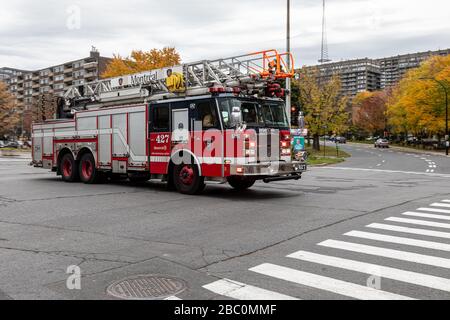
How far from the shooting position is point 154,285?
16.8ft

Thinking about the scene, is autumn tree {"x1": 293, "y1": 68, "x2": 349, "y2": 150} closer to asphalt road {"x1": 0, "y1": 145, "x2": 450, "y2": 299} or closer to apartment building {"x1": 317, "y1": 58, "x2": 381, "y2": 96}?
asphalt road {"x1": 0, "y1": 145, "x2": 450, "y2": 299}

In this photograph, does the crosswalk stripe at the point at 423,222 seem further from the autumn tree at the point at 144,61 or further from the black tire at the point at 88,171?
the autumn tree at the point at 144,61

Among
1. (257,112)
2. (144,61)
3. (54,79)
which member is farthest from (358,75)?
(257,112)

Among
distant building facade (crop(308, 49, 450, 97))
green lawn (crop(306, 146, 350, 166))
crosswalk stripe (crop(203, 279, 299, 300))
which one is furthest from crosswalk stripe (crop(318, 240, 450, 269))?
distant building facade (crop(308, 49, 450, 97))

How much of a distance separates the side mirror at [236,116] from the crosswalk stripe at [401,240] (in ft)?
15.6

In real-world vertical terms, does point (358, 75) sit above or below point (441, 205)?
above

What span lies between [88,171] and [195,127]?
236 inches

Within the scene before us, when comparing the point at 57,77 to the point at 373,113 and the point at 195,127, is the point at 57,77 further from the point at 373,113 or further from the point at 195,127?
the point at 195,127

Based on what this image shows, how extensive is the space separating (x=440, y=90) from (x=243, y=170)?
4812 centimetres

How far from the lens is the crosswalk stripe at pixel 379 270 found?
518 cm

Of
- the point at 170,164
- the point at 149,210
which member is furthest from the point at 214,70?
the point at 149,210

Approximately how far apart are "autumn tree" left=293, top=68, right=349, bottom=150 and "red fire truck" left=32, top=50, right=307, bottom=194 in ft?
114

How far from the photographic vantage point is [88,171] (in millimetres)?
16812
